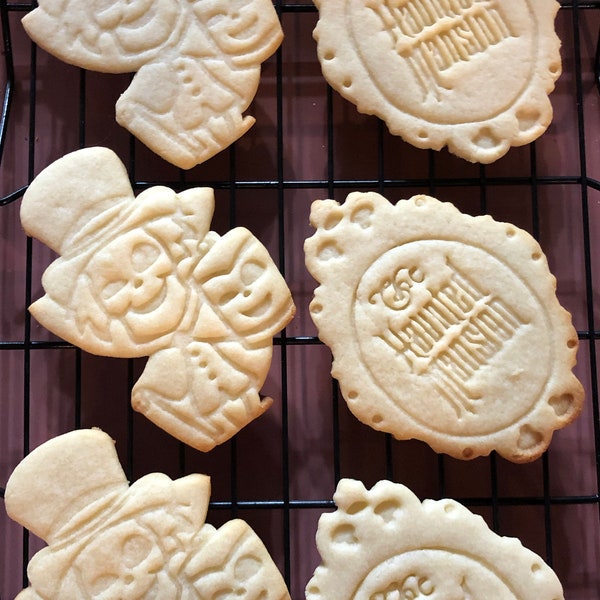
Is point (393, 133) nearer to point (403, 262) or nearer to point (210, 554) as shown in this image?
point (403, 262)

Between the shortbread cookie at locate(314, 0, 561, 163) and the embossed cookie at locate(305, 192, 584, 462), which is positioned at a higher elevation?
the shortbread cookie at locate(314, 0, 561, 163)

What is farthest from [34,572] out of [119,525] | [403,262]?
[403,262]

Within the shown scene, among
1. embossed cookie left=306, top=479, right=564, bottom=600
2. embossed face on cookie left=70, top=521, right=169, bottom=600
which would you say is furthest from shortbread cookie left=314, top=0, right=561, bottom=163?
embossed face on cookie left=70, top=521, right=169, bottom=600

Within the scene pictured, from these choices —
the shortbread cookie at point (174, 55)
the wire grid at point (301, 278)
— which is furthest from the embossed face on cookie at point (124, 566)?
the shortbread cookie at point (174, 55)

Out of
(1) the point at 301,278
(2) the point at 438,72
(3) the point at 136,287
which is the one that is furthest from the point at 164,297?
(2) the point at 438,72

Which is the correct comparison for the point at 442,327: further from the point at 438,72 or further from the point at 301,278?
the point at 438,72

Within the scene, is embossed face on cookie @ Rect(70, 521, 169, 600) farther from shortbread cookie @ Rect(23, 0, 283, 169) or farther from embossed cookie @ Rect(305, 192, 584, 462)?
shortbread cookie @ Rect(23, 0, 283, 169)

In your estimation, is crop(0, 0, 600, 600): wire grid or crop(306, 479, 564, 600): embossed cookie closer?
crop(306, 479, 564, 600): embossed cookie
